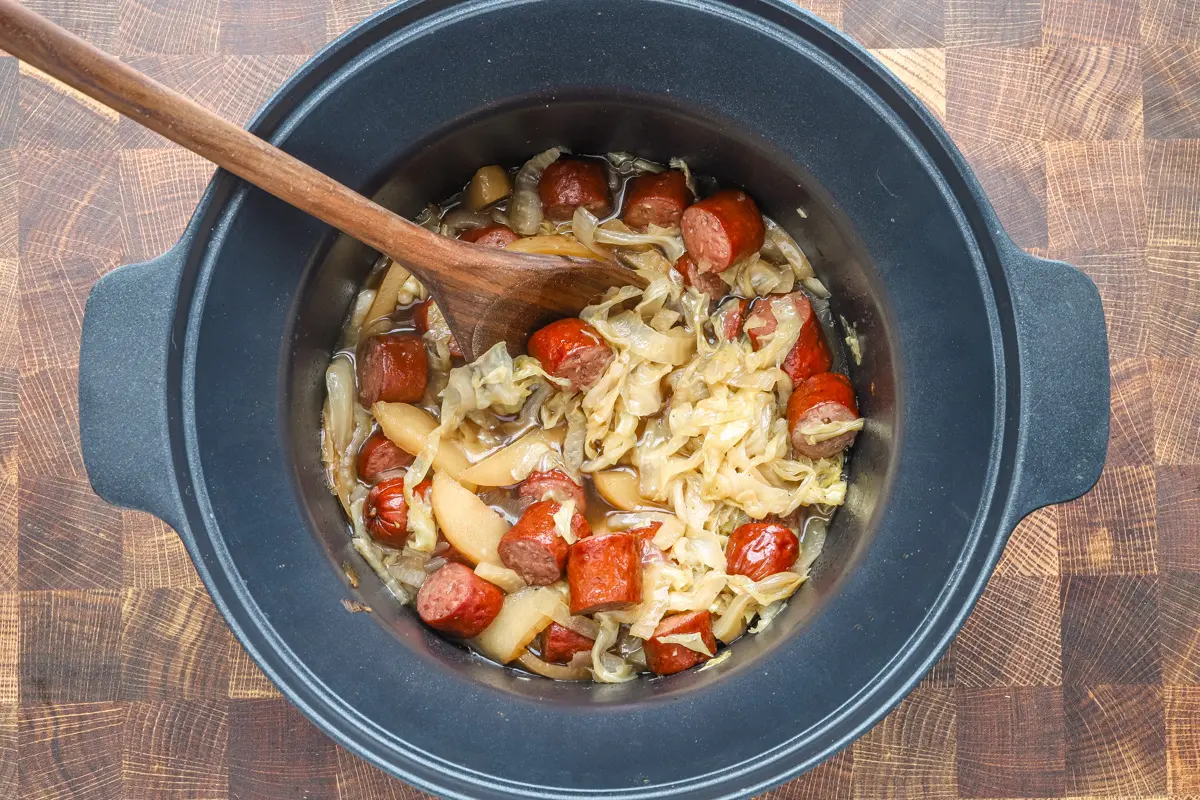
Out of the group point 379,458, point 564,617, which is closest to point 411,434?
point 379,458

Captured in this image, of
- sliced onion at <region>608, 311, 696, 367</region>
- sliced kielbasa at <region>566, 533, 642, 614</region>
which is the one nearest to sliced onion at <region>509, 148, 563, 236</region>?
sliced onion at <region>608, 311, 696, 367</region>

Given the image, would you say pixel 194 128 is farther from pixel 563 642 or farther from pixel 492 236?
pixel 563 642

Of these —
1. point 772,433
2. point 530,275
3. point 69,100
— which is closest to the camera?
point 530,275

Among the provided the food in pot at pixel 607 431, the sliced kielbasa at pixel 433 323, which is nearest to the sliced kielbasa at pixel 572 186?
the food in pot at pixel 607 431

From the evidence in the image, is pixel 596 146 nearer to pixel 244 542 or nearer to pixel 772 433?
pixel 772 433

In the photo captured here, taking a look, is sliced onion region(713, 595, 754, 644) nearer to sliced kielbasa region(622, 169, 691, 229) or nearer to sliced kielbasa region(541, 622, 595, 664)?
sliced kielbasa region(541, 622, 595, 664)

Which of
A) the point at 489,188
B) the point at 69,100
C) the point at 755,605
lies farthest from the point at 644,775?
the point at 69,100
